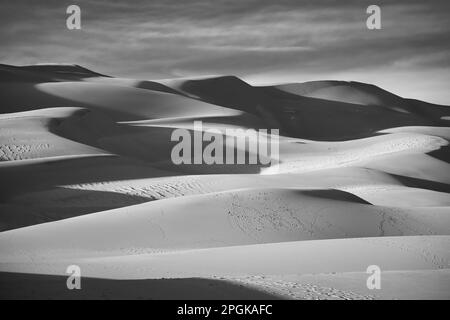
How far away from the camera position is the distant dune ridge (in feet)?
25.7

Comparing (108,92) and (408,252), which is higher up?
(108,92)

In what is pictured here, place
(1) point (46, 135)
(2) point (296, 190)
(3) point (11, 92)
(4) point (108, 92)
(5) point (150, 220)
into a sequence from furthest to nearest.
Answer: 1. (4) point (108, 92)
2. (3) point (11, 92)
3. (1) point (46, 135)
4. (2) point (296, 190)
5. (5) point (150, 220)

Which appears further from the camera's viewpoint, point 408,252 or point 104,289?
point 408,252

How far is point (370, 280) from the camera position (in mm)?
7820

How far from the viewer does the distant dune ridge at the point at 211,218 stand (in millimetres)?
7832

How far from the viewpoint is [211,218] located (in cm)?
1340

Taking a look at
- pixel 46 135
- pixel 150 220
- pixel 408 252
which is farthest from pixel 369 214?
pixel 46 135

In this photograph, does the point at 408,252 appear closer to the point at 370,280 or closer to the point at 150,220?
the point at 370,280

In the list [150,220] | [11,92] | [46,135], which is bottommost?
[150,220]

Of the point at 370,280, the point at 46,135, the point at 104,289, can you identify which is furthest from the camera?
the point at 46,135

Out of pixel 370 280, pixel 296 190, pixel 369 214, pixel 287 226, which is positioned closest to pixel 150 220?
pixel 287 226
